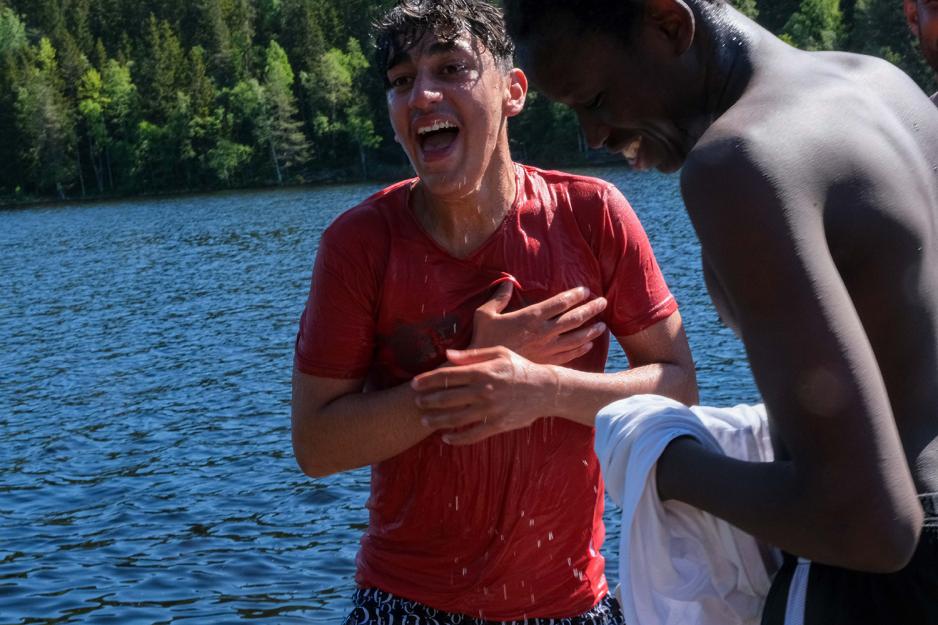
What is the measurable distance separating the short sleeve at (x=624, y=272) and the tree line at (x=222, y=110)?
69.1m

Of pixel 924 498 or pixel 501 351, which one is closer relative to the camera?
pixel 924 498

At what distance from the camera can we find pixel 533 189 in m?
3.74

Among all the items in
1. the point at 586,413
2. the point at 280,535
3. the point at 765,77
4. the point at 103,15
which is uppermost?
the point at 103,15

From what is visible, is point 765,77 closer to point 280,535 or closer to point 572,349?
point 572,349

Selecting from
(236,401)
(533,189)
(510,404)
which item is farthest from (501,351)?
(236,401)

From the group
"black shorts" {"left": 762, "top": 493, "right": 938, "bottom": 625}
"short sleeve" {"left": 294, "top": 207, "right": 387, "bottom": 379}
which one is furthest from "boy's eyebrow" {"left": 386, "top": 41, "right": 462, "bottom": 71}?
"black shorts" {"left": 762, "top": 493, "right": 938, "bottom": 625}

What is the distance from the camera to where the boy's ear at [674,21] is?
6.64 feet

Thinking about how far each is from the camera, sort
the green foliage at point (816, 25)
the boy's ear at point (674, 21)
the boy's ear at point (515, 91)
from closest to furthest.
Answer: the boy's ear at point (674, 21) → the boy's ear at point (515, 91) → the green foliage at point (816, 25)

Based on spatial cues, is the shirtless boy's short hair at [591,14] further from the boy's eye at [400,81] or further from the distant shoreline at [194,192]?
the distant shoreline at [194,192]

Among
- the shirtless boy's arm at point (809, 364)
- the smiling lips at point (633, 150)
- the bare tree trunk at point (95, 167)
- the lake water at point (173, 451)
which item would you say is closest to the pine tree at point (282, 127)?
the bare tree trunk at point (95, 167)

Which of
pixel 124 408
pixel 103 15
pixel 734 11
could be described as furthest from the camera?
pixel 103 15

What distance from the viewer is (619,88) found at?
212 cm

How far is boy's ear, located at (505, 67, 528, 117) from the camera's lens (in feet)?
12.8

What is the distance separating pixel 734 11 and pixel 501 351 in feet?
4.74
